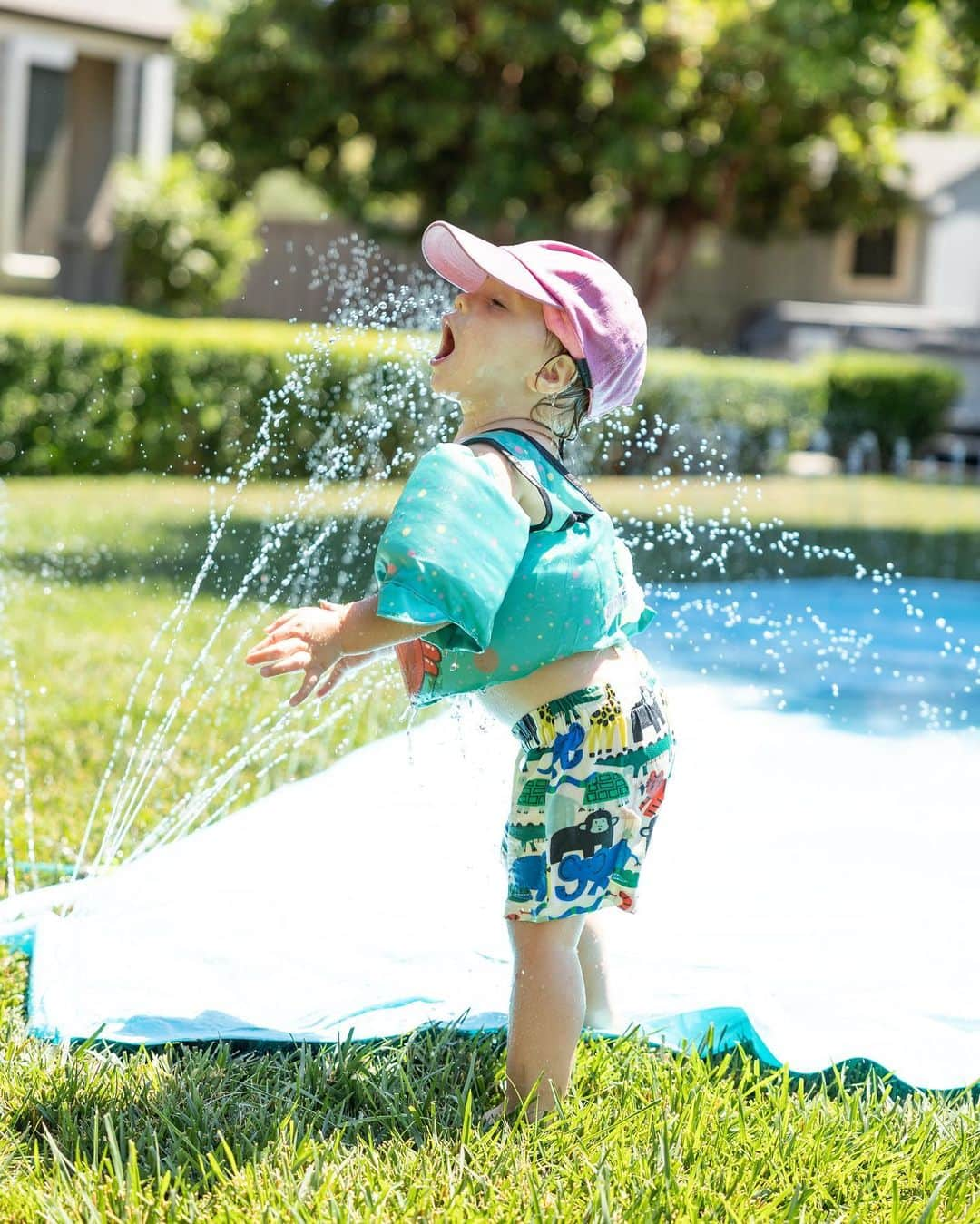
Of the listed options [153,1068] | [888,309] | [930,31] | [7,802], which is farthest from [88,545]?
[888,309]

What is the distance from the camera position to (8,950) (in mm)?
2938

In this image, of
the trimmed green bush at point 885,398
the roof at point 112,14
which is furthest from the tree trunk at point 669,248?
the roof at point 112,14

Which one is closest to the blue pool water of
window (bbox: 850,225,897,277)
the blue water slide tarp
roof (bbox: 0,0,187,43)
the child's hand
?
the blue water slide tarp

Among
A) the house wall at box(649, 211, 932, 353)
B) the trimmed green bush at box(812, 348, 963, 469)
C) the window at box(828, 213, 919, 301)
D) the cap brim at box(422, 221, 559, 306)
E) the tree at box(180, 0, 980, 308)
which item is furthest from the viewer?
the window at box(828, 213, 919, 301)

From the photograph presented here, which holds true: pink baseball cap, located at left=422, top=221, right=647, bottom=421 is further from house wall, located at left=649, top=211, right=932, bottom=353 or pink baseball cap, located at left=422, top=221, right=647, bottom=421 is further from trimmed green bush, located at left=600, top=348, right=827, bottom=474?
house wall, located at left=649, top=211, right=932, bottom=353

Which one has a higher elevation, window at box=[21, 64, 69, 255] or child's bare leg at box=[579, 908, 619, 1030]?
window at box=[21, 64, 69, 255]

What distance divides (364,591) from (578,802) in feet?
11.5

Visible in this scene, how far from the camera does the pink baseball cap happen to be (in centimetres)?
221

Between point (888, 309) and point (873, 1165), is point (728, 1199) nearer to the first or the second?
point (873, 1165)

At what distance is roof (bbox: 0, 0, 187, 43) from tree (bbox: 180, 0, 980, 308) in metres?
3.64

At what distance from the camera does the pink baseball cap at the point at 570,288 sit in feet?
7.23

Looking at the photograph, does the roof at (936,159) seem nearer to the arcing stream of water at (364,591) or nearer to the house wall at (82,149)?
the house wall at (82,149)

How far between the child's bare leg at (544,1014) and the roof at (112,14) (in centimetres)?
1493

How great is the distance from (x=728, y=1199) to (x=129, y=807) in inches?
86.6
